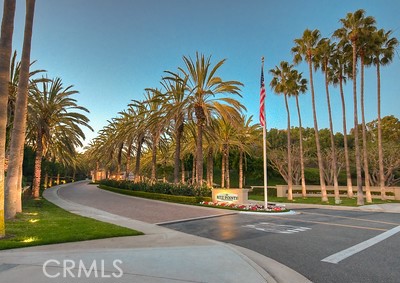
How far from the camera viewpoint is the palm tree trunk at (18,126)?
1223 cm

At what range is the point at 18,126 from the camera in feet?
42.0

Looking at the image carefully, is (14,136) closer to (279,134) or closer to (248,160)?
(248,160)

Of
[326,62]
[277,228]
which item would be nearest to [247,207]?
[277,228]

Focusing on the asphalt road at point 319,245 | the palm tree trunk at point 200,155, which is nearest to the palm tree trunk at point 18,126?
the asphalt road at point 319,245

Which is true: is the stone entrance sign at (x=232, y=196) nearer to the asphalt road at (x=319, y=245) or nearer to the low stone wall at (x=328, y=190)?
the asphalt road at (x=319, y=245)

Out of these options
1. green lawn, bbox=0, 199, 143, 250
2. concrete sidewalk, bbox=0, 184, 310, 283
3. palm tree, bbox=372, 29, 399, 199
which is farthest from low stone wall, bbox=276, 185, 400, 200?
green lawn, bbox=0, 199, 143, 250

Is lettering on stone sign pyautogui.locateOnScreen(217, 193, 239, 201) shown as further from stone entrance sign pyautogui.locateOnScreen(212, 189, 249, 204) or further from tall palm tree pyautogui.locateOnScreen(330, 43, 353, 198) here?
tall palm tree pyautogui.locateOnScreen(330, 43, 353, 198)

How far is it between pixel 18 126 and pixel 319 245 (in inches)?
503

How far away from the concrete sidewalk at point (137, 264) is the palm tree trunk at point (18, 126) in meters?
6.16

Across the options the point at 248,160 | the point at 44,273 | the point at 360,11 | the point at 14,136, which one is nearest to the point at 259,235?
the point at 44,273

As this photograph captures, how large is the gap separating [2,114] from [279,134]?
59.1 m

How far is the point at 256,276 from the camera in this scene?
5.59 meters

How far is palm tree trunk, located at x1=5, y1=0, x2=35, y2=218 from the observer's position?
1223cm

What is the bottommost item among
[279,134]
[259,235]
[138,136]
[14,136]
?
[259,235]
